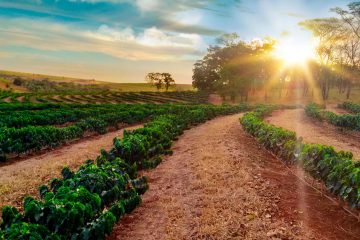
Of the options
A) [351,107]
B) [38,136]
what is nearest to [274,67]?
[351,107]

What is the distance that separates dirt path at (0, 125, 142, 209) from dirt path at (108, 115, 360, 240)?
415 centimetres

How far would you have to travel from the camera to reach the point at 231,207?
10891mm

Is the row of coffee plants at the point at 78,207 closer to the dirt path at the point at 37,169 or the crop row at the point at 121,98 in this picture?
the dirt path at the point at 37,169

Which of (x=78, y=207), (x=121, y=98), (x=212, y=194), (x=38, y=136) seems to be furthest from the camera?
(x=121, y=98)

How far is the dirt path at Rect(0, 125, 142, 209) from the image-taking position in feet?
43.1

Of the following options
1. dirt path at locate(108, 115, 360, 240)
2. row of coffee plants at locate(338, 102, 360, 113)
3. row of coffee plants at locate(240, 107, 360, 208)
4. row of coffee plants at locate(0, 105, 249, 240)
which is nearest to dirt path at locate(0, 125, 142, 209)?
row of coffee plants at locate(0, 105, 249, 240)

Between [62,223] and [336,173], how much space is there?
8.13 meters

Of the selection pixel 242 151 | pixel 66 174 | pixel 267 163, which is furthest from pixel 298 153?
pixel 66 174

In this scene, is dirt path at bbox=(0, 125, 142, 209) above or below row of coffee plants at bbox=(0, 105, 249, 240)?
below

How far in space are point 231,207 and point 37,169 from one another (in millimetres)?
9585

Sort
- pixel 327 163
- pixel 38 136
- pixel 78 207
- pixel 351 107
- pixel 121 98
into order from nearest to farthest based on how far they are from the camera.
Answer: pixel 78 207 → pixel 327 163 → pixel 38 136 → pixel 351 107 → pixel 121 98

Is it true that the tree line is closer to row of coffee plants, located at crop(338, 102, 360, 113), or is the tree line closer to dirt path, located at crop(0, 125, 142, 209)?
row of coffee plants, located at crop(338, 102, 360, 113)

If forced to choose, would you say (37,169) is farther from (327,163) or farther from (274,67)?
(274,67)

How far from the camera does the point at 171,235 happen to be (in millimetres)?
9281
